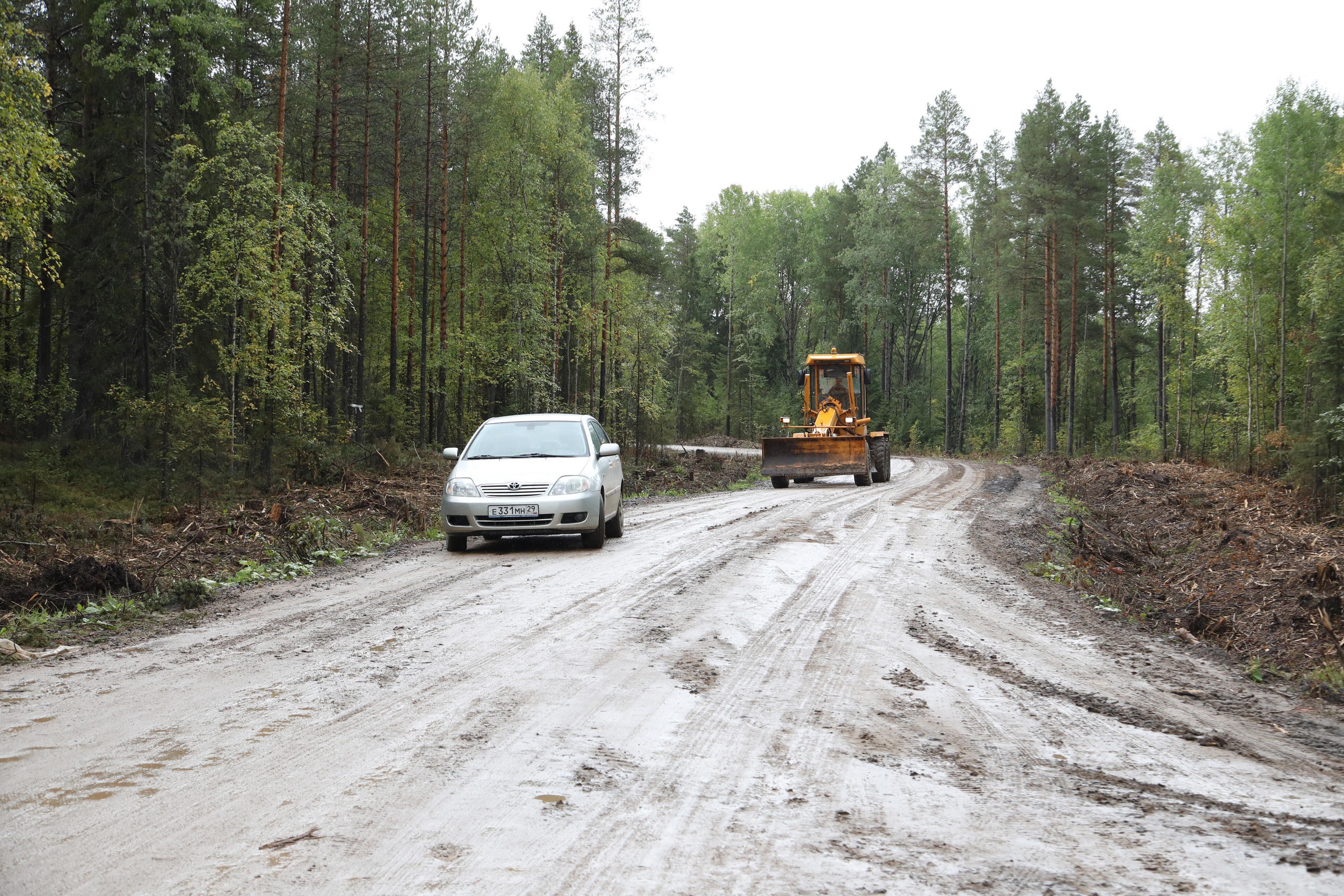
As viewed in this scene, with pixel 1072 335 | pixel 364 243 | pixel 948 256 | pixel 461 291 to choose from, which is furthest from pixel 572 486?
pixel 948 256

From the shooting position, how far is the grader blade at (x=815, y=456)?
71.7 ft

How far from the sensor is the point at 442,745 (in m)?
3.97

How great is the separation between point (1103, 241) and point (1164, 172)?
478 centimetres

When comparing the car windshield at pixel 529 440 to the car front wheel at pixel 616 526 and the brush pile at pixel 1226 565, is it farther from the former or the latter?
the brush pile at pixel 1226 565

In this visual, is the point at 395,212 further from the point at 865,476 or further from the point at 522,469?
the point at 522,469

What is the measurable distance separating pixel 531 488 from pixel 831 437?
1289 centimetres

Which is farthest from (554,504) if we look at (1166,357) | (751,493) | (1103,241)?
(1166,357)

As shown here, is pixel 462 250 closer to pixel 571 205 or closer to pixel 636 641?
pixel 571 205

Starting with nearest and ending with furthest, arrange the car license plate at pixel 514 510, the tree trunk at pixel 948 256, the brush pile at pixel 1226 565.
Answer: the brush pile at pixel 1226 565 < the car license plate at pixel 514 510 < the tree trunk at pixel 948 256

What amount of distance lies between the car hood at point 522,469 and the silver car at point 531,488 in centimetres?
1

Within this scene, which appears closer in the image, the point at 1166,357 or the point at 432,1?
the point at 432,1

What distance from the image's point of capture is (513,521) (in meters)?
10.4

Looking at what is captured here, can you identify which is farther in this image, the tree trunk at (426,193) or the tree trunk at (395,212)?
the tree trunk at (426,193)

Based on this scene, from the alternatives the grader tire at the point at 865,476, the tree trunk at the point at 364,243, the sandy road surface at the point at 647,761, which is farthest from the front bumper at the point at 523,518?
the tree trunk at the point at 364,243
